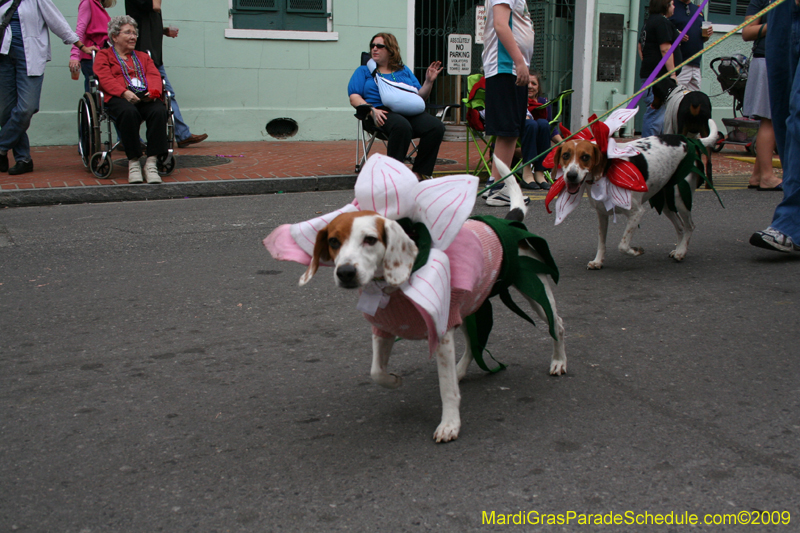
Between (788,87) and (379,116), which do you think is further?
(379,116)

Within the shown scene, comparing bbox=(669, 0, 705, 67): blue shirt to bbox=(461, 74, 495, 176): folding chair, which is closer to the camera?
bbox=(461, 74, 495, 176): folding chair

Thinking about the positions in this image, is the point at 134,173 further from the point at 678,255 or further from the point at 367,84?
the point at 678,255

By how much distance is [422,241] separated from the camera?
232 centimetres

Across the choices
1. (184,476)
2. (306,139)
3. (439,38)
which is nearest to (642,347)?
(184,476)

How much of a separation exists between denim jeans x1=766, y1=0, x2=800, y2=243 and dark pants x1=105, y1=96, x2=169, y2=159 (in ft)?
19.4

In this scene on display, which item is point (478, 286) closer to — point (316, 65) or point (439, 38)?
point (316, 65)

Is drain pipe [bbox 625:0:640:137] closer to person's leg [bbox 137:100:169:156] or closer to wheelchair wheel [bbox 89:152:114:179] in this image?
person's leg [bbox 137:100:169:156]

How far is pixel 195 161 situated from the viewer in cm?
970

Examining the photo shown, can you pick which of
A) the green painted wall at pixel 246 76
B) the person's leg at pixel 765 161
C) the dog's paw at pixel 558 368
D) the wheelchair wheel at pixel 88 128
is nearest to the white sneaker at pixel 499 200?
the person's leg at pixel 765 161

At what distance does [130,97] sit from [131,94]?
35 mm

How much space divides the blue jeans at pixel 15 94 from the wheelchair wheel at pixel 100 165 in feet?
2.43

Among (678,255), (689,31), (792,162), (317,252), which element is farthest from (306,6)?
(317,252)

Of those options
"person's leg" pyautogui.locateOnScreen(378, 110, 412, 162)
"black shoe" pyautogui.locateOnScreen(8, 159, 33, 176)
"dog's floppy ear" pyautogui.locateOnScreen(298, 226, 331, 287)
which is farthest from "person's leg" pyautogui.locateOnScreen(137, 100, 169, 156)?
"dog's floppy ear" pyautogui.locateOnScreen(298, 226, 331, 287)

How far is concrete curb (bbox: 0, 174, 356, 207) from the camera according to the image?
7.32 meters
